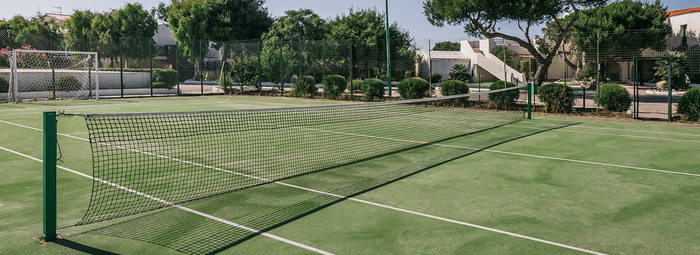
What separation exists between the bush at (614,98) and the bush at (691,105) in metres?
1.81

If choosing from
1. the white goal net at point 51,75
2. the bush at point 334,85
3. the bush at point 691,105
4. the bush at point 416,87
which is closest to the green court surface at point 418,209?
the bush at point 691,105

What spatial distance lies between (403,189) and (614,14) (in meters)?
37.1

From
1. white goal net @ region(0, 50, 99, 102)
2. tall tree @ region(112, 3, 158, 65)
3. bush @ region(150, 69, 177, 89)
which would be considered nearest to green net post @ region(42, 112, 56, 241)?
white goal net @ region(0, 50, 99, 102)

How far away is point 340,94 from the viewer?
25531 millimetres

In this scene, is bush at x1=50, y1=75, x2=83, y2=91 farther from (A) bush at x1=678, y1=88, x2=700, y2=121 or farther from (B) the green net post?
(A) bush at x1=678, y1=88, x2=700, y2=121

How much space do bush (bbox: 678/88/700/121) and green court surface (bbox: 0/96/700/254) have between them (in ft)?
20.4

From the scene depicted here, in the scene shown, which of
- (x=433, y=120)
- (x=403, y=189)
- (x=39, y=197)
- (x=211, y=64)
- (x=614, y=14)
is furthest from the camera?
(x=211, y=64)

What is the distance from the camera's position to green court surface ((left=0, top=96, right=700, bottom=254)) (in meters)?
4.99

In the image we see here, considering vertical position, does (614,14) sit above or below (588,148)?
above

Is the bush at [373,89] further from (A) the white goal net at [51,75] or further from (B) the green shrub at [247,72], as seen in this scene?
(A) the white goal net at [51,75]

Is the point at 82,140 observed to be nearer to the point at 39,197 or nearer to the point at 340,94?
the point at 39,197

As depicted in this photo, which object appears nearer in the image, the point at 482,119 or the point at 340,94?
the point at 482,119

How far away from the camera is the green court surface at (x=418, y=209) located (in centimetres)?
499

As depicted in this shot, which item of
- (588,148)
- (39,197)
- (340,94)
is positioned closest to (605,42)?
(340,94)
